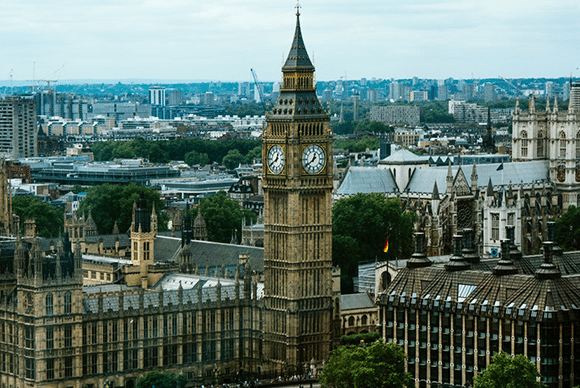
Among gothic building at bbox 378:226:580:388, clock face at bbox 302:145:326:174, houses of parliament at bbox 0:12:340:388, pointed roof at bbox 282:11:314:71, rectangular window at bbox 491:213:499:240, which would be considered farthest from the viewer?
rectangular window at bbox 491:213:499:240

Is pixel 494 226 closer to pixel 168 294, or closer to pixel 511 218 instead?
pixel 511 218

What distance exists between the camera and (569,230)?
187m

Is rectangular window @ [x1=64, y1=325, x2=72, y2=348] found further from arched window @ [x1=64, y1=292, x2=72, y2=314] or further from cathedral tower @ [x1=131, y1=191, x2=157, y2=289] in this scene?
cathedral tower @ [x1=131, y1=191, x2=157, y2=289]

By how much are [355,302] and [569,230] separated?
52227 millimetres

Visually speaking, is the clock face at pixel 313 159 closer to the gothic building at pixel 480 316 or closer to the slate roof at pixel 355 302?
the gothic building at pixel 480 316

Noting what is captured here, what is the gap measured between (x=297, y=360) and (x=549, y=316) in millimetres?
25967

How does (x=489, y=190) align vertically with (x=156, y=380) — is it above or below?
above

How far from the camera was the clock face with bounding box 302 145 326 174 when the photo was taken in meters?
128

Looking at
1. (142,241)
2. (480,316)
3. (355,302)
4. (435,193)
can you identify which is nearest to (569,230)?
(435,193)

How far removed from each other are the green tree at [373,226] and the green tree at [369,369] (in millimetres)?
59385

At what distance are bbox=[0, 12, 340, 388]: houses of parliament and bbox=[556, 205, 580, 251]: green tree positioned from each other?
5772 cm

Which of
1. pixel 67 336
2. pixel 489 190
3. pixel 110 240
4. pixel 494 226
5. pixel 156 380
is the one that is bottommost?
pixel 156 380

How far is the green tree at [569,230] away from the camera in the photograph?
18338 centimetres

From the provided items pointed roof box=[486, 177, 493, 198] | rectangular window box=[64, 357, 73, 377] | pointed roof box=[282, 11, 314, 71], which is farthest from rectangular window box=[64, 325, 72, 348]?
pointed roof box=[486, 177, 493, 198]
